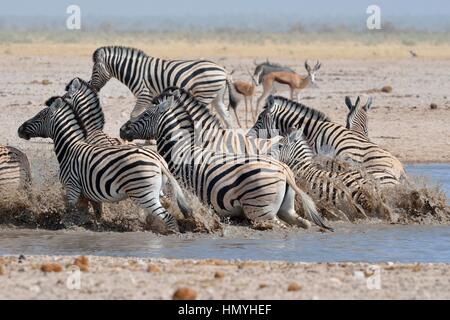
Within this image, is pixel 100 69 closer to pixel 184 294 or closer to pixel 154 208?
pixel 154 208

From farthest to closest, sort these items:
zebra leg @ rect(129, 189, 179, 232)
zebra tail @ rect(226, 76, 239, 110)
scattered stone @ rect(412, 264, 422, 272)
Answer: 1. zebra tail @ rect(226, 76, 239, 110)
2. zebra leg @ rect(129, 189, 179, 232)
3. scattered stone @ rect(412, 264, 422, 272)

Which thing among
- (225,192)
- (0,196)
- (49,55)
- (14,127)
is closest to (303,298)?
(225,192)

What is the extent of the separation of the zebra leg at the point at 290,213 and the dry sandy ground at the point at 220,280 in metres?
2.14

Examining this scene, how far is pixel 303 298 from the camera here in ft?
20.0

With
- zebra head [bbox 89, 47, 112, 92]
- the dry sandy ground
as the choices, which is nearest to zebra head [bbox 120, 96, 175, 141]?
the dry sandy ground

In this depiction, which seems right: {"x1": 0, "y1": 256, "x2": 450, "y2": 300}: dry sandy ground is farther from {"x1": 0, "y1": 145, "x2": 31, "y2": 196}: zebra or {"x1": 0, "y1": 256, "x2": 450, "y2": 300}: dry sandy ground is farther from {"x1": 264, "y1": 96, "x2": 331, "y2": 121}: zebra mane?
{"x1": 264, "y1": 96, "x2": 331, "y2": 121}: zebra mane

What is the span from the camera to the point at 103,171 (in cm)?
952

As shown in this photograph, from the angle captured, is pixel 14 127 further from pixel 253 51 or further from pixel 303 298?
pixel 253 51

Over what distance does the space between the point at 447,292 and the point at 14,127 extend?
9.86 m

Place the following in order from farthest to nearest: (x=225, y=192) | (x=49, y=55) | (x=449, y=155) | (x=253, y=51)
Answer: (x=253, y=51), (x=49, y=55), (x=449, y=155), (x=225, y=192)

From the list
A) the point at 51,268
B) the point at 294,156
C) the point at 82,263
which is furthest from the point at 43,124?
the point at 51,268

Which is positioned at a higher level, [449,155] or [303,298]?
[303,298]

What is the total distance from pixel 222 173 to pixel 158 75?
167 inches

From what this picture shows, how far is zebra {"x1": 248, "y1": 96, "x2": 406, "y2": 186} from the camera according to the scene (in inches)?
432
